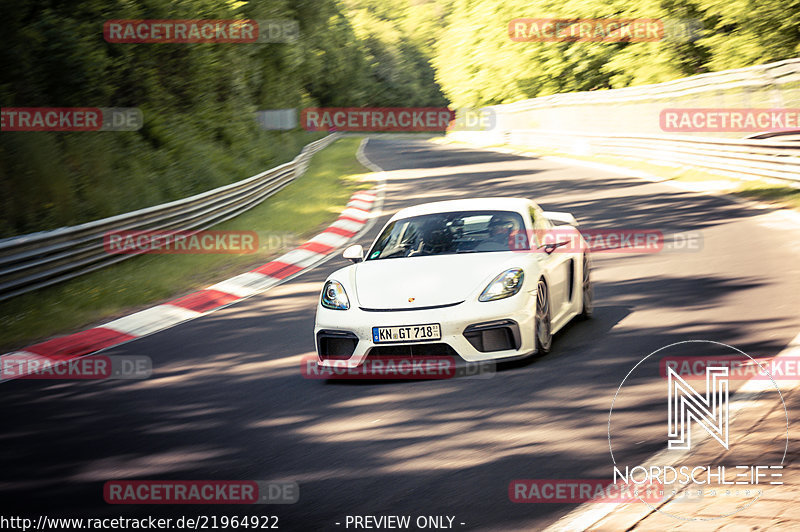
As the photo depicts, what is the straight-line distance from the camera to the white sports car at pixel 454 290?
6.93m

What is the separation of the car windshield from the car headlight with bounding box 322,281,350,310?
0.64 m

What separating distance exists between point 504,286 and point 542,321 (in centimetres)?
48

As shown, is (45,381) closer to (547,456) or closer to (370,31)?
(547,456)

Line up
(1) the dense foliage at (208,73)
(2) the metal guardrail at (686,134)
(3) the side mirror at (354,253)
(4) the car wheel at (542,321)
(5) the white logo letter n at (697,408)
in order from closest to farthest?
(5) the white logo letter n at (697,408), (4) the car wheel at (542,321), (3) the side mirror at (354,253), (1) the dense foliage at (208,73), (2) the metal guardrail at (686,134)

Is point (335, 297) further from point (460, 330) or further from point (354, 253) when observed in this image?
point (460, 330)

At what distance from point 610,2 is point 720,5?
436 inches

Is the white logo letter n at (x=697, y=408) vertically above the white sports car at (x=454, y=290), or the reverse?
the white sports car at (x=454, y=290)

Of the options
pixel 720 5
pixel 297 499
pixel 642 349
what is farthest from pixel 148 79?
pixel 720 5

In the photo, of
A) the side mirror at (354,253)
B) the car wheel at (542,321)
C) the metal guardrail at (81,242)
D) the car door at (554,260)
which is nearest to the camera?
the car wheel at (542,321)

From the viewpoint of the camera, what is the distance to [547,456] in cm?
522

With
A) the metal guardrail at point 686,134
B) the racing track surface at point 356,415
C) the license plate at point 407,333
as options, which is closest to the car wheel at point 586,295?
the racing track surface at point 356,415

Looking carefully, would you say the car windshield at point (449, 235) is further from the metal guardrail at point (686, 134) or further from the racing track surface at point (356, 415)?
the metal guardrail at point (686, 134)

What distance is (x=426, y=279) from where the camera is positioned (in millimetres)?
7305

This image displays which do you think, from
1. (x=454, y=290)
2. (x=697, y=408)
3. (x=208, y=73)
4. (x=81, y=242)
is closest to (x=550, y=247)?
(x=454, y=290)
